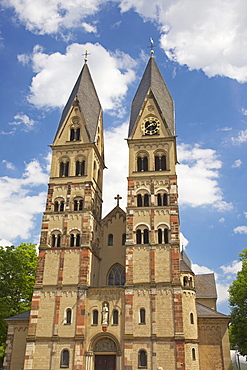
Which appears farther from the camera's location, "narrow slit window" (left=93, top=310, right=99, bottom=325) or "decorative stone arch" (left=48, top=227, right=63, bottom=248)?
"decorative stone arch" (left=48, top=227, right=63, bottom=248)

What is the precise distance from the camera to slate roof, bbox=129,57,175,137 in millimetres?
44500

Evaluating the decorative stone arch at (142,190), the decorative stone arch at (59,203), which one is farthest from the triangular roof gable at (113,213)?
the decorative stone arch at (59,203)

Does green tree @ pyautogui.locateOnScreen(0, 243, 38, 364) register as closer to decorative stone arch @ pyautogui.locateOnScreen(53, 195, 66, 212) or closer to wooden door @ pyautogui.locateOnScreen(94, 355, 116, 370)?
decorative stone arch @ pyautogui.locateOnScreen(53, 195, 66, 212)

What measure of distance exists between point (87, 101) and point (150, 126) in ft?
29.2

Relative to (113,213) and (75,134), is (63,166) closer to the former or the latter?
(75,134)

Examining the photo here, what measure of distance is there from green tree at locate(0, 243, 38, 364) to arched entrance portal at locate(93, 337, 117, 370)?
35.7 ft

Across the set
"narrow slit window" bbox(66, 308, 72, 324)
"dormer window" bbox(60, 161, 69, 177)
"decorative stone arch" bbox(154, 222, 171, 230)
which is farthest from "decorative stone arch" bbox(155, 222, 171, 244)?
"dormer window" bbox(60, 161, 69, 177)

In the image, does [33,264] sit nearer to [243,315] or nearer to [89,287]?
[89,287]

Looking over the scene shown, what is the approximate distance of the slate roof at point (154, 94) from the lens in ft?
146

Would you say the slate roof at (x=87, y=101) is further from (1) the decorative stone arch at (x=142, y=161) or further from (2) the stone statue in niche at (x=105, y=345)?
(2) the stone statue in niche at (x=105, y=345)

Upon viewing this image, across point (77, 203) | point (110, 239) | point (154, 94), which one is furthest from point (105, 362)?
point (154, 94)

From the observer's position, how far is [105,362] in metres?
34.9

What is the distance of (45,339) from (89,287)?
5.72 metres

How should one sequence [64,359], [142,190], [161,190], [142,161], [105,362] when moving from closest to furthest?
[64,359] → [105,362] → [161,190] → [142,190] → [142,161]
